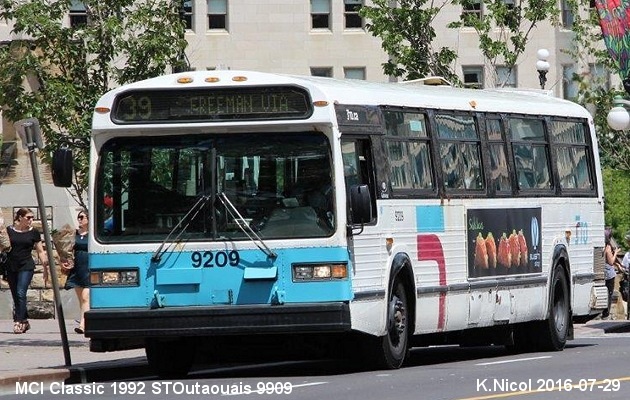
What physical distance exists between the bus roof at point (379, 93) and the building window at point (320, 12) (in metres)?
45.9

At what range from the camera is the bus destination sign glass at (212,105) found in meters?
19.2

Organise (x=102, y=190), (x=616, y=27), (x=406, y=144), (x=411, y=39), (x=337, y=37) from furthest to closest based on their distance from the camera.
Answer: (x=337, y=37) → (x=411, y=39) → (x=616, y=27) → (x=406, y=144) → (x=102, y=190)

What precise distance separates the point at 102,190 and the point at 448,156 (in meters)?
4.54

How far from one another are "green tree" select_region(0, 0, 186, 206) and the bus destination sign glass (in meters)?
5.65

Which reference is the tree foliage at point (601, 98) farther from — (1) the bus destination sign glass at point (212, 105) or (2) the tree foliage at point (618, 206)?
(1) the bus destination sign glass at point (212, 105)

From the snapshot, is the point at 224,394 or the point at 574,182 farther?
the point at 574,182

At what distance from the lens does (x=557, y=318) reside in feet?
81.8

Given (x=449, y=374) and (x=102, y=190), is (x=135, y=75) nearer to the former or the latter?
(x=102, y=190)

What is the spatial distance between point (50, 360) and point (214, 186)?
4.16 m

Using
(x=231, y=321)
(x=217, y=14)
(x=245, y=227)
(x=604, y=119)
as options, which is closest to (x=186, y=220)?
(x=245, y=227)

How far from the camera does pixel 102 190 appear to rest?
1948 cm

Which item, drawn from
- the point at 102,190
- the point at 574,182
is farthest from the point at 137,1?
the point at 102,190

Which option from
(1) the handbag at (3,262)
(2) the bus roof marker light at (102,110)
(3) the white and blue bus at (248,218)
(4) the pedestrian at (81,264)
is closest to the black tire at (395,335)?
(3) the white and blue bus at (248,218)

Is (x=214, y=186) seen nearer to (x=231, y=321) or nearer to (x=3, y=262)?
(x=231, y=321)
